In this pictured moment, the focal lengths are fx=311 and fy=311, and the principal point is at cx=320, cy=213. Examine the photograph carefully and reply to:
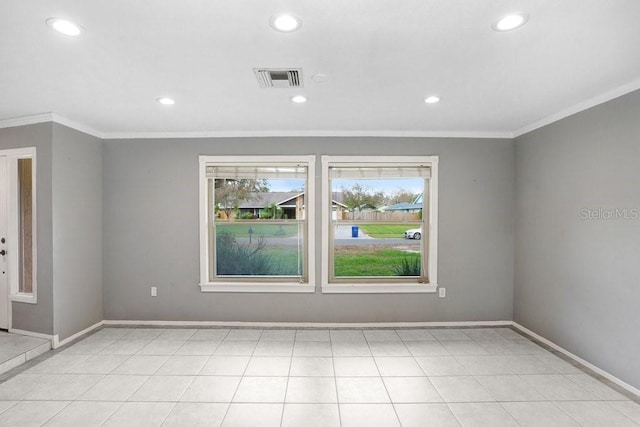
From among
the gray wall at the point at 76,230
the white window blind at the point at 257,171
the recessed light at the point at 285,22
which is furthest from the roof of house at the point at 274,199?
the recessed light at the point at 285,22

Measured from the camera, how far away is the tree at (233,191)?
4078 millimetres

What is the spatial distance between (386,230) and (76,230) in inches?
146

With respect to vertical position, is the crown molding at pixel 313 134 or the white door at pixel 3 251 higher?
the crown molding at pixel 313 134

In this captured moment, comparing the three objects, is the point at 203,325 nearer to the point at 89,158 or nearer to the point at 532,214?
the point at 89,158

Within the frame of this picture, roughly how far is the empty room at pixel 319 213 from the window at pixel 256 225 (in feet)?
0.09

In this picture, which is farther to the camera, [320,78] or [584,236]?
[584,236]

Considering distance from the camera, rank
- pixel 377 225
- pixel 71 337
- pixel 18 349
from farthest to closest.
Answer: pixel 377 225 < pixel 71 337 < pixel 18 349

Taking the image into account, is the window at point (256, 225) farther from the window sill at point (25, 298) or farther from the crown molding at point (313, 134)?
the window sill at point (25, 298)

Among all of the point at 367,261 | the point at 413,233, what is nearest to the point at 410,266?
the point at 413,233

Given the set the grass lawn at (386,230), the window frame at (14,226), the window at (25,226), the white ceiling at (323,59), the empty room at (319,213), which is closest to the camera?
the white ceiling at (323,59)

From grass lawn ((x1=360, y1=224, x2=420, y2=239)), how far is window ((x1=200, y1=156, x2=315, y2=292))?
0.77 m

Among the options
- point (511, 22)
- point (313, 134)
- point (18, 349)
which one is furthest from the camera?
point (313, 134)

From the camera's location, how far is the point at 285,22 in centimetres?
171

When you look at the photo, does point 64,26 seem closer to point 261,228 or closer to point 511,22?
point 511,22
